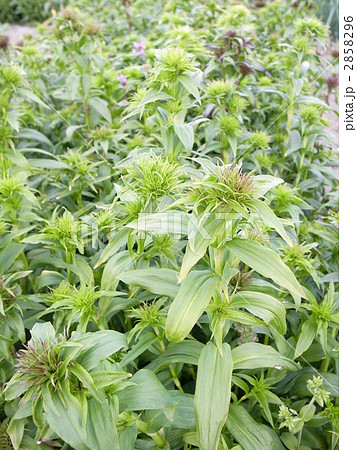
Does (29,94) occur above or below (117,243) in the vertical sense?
above

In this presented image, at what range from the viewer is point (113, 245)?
1261mm

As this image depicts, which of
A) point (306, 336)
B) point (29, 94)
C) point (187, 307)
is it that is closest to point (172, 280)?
point (187, 307)

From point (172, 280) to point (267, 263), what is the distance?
33 cm

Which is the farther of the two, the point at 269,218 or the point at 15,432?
the point at 15,432

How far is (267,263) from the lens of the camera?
1004mm

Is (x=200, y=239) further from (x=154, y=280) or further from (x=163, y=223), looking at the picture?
(x=154, y=280)

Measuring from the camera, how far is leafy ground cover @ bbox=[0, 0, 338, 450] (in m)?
1.02

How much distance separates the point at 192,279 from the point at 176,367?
0.48 m

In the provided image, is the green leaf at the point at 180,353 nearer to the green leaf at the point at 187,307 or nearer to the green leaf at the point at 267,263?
the green leaf at the point at 187,307

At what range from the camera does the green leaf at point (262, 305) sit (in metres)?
1.16

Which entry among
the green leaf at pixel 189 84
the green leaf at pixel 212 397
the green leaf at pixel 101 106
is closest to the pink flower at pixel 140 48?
the green leaf at pixel 101 106

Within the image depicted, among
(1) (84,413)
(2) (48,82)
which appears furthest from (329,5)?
(1) (84,413)
